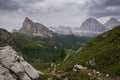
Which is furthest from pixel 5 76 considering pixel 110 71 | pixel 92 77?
pixel 110 71

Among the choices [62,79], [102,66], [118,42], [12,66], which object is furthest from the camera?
[118,42]

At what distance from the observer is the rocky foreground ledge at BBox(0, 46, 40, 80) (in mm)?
47781

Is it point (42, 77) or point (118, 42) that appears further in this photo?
point (118, 42)

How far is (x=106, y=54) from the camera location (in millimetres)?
68938

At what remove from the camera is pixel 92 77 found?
182ft

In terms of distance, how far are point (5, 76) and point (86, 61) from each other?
29771 mm

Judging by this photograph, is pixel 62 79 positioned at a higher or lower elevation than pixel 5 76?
lower

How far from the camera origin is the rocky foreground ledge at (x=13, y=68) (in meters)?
47.8

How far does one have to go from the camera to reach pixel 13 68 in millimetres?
49531

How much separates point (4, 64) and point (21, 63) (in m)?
4.30

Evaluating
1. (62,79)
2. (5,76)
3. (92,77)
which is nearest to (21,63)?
(5,76)

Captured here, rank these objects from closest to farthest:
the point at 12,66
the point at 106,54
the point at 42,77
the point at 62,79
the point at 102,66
Result: the point at 12,66 < the point at 42,77 < the point at 62,79 < the point at 102,66 < the point at 106,54

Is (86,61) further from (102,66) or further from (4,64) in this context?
(4,64)

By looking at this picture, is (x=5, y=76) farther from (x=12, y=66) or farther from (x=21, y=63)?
(x=21, y=63)
